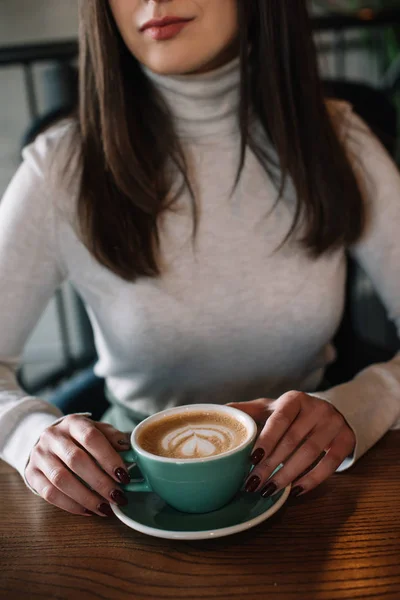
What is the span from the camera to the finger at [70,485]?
704 millimetres

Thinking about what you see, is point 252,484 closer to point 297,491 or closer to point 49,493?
point 297,491

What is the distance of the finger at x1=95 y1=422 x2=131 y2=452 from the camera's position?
0.74 metres

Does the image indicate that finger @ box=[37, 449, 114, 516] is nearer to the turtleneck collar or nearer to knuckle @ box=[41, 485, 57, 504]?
knuckle @ box=[41, 485, 57, 504]

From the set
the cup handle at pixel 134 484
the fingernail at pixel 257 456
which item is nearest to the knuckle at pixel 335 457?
the fingernail at pixel 257 456

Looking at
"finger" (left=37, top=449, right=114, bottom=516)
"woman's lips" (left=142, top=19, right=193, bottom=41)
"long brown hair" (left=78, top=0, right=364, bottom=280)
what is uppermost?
"woman's lips" (left=142, top=19, right=193, bottom=41)

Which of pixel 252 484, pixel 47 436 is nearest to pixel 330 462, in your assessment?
pixel 252 484

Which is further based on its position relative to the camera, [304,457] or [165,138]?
[165,138]

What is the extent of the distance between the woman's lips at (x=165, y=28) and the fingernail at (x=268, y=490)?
66 centimetres

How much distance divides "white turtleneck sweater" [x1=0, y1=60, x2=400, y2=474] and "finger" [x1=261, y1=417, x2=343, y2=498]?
0.96 feet

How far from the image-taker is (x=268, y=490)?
68 cm

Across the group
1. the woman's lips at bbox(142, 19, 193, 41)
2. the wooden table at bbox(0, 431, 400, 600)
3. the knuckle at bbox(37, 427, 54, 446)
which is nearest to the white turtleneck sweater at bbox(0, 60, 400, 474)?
the woman's lips at bbox(142, 19, 193, 41)

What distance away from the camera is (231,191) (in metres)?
1.12

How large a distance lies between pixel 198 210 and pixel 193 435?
501 millimetres

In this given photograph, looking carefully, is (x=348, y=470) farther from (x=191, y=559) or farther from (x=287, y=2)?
(x=287, y=2)
